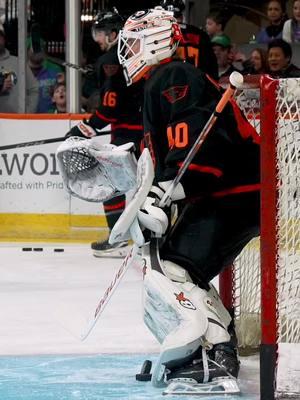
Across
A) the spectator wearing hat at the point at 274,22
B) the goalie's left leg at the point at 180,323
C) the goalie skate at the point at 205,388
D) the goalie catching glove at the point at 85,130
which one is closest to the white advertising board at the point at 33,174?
the goalie catching glove at the point at 85,130

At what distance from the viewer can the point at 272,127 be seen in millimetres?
3480

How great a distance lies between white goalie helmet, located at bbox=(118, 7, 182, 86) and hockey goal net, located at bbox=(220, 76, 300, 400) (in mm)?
316

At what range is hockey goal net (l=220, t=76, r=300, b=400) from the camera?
3.47 metres

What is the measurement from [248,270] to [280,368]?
0.84 metres

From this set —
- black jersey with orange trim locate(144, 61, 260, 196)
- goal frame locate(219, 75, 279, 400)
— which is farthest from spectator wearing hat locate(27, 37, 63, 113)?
goal frame locate(219, 75, 279, 400)

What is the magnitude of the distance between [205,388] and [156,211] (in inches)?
21.0

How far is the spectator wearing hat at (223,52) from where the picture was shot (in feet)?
26.0

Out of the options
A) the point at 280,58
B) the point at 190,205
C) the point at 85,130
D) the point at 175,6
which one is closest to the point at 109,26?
the point at 175,6

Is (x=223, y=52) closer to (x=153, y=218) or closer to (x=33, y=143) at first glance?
(x=33, y=143)

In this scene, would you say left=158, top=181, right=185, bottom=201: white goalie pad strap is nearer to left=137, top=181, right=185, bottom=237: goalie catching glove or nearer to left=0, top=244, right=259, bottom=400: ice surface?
left=137, top=181, right=185, bottom=237: goalie catching glove

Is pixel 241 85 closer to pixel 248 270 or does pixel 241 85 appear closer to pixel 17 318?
pixel 248 270

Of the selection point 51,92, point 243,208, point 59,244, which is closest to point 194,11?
point 51,92

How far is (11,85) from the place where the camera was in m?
8.12

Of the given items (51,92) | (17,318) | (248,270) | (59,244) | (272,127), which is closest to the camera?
(272,127)
